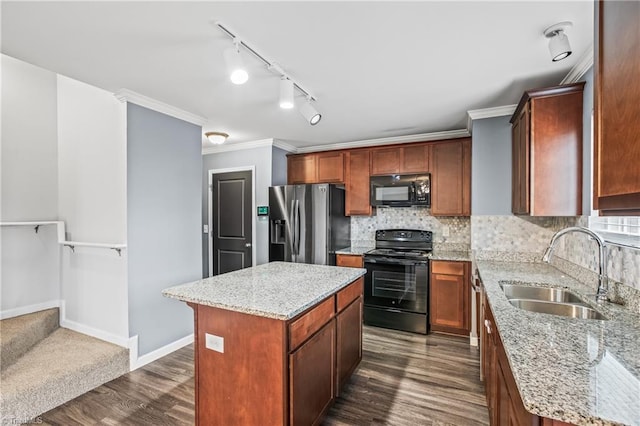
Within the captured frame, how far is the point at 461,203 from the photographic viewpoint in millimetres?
3664

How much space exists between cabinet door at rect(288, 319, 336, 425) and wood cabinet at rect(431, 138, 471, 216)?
7.88 feet

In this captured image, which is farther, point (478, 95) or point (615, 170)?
point (478, 95)

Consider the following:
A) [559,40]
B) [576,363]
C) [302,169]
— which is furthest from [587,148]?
Result: [302,169]

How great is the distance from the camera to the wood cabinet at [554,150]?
2.18 metres

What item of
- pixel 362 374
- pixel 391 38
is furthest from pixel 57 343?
pixel 391 38

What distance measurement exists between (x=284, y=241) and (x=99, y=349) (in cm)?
222


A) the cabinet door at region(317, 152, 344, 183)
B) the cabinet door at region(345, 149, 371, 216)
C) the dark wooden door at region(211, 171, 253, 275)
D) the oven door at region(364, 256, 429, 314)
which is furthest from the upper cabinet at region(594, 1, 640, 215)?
the dark wooden door at region(211, 171, 253, 275)

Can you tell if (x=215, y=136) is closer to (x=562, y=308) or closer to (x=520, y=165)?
(x=520, y=165)

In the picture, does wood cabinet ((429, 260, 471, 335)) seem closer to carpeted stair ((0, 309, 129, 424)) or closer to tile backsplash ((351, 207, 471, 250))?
tile backsplash ((351, 207, 471, 250))

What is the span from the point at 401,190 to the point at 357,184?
64 centimetres

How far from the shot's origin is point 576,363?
3.12 feet

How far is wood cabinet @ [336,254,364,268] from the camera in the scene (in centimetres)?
382

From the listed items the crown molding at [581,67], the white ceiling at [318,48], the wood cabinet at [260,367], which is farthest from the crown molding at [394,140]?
the wood cabinet at [260,367]

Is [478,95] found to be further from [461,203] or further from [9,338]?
[9,338]
